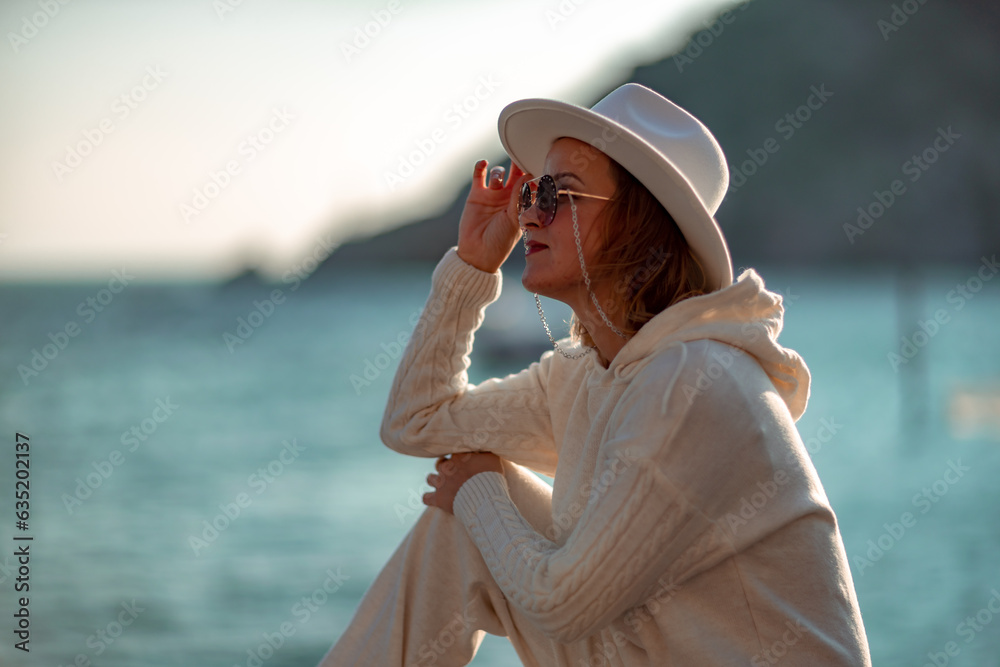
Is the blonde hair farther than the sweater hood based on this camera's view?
Yes

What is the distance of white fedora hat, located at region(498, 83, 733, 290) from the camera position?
5.58 feet

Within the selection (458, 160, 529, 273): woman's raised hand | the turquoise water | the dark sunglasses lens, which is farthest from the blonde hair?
the turquoise water

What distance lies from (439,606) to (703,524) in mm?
785

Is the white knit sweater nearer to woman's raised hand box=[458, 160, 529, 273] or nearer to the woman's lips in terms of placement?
the woman's lips

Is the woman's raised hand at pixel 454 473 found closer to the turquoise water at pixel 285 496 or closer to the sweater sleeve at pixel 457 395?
the sweater sleeve at pixel 457 395

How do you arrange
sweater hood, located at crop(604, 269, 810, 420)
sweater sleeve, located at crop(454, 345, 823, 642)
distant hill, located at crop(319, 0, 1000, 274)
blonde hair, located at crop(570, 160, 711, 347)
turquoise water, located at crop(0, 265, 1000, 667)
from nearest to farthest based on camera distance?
sweater sleeve, located at crop(454, 345, 823, 642) → sweater hood, located at crop(604, 269, 810, 420) → blonde hair, located at crop(570, 160, 711, 347) → turquoise water, located at crop(0, 265, 1000, 667) → distant hill, located at crop(319, 0, 1000, 274)

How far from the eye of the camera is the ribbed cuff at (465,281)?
2.21m

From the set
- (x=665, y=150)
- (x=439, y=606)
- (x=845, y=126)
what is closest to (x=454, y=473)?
(x=439, y=606)

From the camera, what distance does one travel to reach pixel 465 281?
2.22m

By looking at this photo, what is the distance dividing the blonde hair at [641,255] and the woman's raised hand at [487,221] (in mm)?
421

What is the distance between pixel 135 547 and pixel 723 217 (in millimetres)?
30845

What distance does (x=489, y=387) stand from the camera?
224cm

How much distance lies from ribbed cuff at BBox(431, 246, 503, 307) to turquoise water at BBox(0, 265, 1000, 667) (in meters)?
2.45

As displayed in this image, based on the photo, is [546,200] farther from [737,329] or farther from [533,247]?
[737,329]
